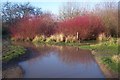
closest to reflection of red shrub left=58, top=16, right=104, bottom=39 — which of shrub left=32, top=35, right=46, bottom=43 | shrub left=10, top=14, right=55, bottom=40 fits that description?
shrub left=32, top=35, right=46, bottom=43

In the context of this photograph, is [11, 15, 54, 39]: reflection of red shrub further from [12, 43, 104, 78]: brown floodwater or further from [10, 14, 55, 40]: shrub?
[12, 43, 104, 78]: brown floodwater

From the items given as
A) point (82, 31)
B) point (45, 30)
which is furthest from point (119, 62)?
point (45, 30)

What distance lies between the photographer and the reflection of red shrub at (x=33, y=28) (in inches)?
1146

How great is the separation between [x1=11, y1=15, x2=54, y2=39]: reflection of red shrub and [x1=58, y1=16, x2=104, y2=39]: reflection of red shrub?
2.64m

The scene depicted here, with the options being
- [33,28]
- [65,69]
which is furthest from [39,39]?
[65,69]

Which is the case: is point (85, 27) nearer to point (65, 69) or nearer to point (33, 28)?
point (33, 28)

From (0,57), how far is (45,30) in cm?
1538

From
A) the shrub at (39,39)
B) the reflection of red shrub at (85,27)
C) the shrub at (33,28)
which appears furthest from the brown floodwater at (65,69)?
the shrub at (33,28)

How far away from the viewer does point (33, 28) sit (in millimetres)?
29312

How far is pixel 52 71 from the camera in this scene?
39.5ft

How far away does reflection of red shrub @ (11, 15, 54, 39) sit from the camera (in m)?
29.1

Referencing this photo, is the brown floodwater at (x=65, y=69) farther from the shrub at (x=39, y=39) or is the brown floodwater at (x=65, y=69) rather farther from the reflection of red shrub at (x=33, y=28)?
the reflection of red shrub at (x=33, y=28)

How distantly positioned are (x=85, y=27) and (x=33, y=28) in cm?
653

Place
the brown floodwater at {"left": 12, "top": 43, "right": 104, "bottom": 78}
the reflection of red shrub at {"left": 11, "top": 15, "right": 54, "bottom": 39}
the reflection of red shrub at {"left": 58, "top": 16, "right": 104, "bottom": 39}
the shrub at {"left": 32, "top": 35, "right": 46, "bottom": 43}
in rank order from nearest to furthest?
the brown floodwater at {"left": 12, "top": 43, "right": 104, "bottom": 78}
the reflection of red shrub at {"left": 58, "top": 16, "right": 104, "bottom": 39}
the shrub at {"left": 32, "top": 35, "right": 46, "bottom": 43}
the reflection of red shrub at {"left": 11, "top": 15, "right": 54, "bottom": 39}
